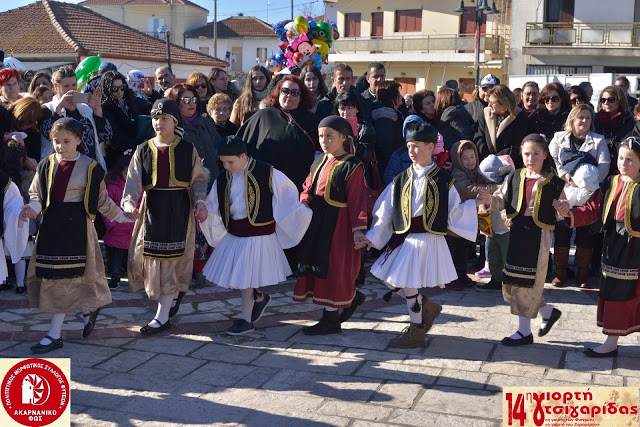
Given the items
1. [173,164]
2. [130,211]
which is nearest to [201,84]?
[173,164]

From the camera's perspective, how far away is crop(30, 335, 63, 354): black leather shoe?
554 centimetres

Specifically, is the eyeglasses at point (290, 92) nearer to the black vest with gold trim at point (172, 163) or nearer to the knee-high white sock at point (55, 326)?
the black vest with gold trim at point (172, 163)

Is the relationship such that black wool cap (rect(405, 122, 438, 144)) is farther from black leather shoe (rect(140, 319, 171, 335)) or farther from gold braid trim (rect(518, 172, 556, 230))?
black leather shoe (rect(140, 319, 171, 335))

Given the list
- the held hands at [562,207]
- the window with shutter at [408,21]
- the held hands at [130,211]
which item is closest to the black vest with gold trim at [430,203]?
the held hands at [562,207]

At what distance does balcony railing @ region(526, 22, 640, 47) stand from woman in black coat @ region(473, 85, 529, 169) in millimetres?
22933

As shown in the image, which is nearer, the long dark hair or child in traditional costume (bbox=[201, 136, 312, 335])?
child in traditional costume (bbox=[201, 136, 312, 335])

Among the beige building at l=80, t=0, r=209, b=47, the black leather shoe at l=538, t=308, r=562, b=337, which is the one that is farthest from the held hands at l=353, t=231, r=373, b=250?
the beige building at l=80, t=0, r=209, b=47

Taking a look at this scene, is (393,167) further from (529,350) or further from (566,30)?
(566,30)

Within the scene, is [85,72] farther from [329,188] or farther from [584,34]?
[584,34]

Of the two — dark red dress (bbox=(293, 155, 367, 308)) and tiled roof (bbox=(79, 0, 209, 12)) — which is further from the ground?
tiled roof (bbox=(79, 0, 209, 12))

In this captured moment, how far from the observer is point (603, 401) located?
4066 mm

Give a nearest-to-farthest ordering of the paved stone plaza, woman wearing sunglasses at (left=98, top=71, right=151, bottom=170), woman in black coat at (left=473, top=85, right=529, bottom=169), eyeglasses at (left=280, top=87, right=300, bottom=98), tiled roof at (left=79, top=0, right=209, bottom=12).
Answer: the paved stone plaza → eyeglasses at (left=280, top=87, right=300, bottom=98) → woman wearing sunglasses at (left=98, top=71, right=151, bottom=170) → woman in black coat at (left=473, top=85, right=529, bottom=169) → tiled roof at (left=79, top=0, right=209, bottom=12)


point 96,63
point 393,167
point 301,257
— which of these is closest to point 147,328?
point 301,257

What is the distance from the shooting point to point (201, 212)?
5.84 metres
